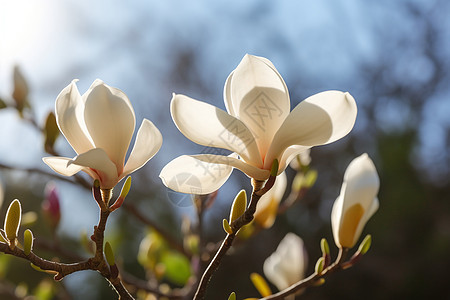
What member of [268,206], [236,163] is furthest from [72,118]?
[268,206]

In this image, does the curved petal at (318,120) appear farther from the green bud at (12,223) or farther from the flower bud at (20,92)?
the flower bud at (20,92)

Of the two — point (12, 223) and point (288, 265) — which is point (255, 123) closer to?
point (12, 223)

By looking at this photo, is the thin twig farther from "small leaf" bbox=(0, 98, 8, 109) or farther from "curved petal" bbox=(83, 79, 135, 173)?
"small leaf" bbox=(0, 98, 8, 109)

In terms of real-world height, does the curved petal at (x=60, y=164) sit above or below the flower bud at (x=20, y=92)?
above

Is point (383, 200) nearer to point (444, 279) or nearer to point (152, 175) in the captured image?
point (444, 279)

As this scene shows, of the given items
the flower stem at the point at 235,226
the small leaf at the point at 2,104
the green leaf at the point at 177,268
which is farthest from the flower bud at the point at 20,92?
the flower stem at the point at 235,226

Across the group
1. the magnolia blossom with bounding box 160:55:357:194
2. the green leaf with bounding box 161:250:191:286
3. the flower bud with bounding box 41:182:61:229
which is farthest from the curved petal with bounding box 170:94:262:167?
the green leaf with bounding box 161:250:191:286
